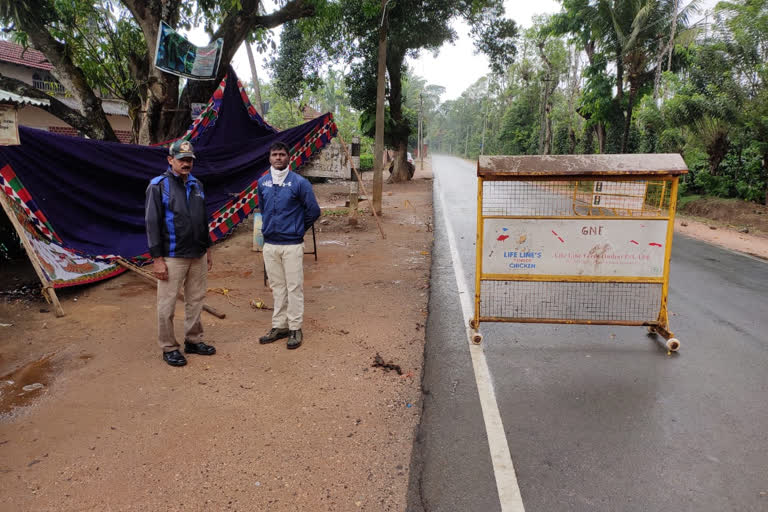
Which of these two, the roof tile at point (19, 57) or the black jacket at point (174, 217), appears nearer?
the black jacket at point (174, 217)

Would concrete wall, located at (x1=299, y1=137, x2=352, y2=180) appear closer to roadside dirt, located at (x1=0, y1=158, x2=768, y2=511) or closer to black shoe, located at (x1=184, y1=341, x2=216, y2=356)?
roadside dirt, located at (x1=0, y1=158, x2=768, y2=511)

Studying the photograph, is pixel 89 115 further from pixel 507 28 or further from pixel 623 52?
pixel 623 52

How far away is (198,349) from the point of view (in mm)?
4449

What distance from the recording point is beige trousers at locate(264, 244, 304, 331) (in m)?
4.59

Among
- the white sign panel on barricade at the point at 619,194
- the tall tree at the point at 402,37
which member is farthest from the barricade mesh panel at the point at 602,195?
the tall tree at the point at 402,37

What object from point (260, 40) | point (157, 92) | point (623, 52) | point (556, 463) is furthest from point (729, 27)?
point (556, 463)

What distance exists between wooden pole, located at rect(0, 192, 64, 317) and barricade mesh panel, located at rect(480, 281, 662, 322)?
4.70 meters

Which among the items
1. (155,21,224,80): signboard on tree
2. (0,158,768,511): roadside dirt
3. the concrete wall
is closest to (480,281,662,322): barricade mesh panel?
(0,158,768,511): roadside dirt

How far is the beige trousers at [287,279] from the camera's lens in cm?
459

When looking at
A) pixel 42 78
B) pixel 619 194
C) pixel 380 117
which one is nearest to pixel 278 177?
pixel 619 194

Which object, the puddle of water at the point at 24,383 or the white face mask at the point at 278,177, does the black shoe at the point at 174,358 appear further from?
the white face mask at the point at 278,177

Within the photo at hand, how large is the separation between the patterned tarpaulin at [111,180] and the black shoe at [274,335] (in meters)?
2.84

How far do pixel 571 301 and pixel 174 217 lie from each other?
15.1 ft

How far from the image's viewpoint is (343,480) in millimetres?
2750
